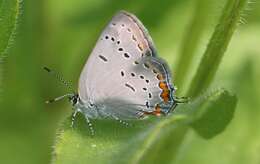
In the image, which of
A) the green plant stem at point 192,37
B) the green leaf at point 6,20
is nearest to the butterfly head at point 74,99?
the green plant stem at point 192,37

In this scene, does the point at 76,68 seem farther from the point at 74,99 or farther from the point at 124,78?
the point at 124,78

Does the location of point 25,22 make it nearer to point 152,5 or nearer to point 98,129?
point 152,5

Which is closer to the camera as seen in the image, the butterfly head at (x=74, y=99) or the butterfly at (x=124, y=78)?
the butterfly at (x=124, y=78)

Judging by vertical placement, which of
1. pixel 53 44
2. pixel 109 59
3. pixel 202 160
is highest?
pixel 109 59

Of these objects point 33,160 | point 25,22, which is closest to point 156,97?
point 33,160

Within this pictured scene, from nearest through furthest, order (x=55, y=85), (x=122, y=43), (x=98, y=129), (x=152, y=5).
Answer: (x=98, y=129), (x=122, y=43), (x=55, y=85), (x=152, y=5)

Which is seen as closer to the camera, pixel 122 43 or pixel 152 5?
pixel 122 43

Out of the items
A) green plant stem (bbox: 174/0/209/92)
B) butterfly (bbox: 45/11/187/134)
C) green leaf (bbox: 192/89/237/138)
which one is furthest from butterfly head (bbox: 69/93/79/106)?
green leaf (bbox: 192/89/237/138)

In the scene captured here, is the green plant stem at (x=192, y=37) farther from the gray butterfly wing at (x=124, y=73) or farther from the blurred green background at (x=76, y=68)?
the gray butterfly wing at (x=124, y=73)
